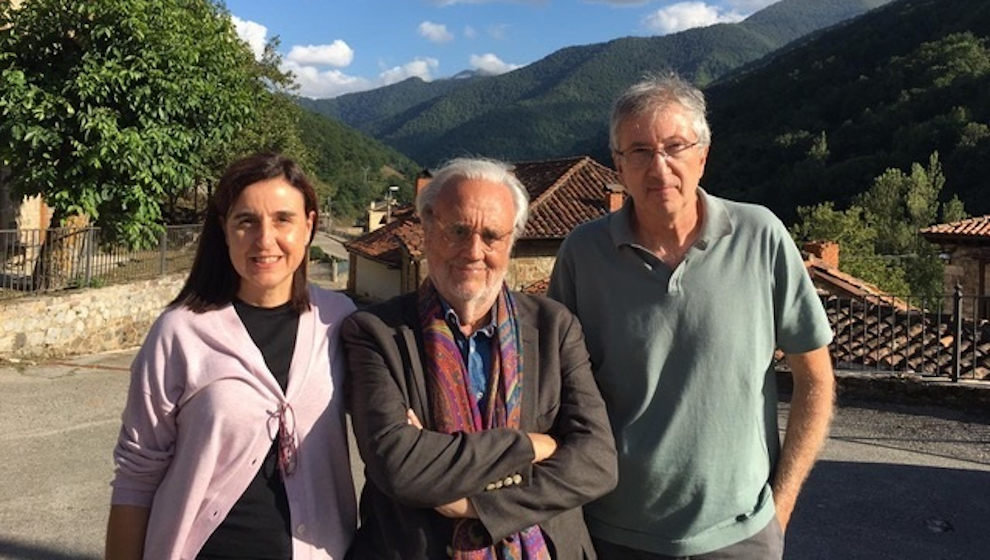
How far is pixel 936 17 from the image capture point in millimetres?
65062

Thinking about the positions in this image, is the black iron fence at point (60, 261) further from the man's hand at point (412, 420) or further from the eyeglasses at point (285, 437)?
the man's hand at point (412, 420)

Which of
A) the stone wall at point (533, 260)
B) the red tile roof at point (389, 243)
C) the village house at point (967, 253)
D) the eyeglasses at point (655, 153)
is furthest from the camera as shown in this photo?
the red tile roof at point (389, 243)

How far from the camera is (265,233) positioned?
5.60 feet

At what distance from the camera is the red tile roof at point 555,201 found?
19.9m

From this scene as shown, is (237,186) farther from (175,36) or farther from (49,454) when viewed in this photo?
(175,36)

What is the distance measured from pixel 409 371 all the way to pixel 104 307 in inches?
434

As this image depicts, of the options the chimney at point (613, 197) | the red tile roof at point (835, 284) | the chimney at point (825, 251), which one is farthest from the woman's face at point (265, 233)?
the chimney at point (825, 251)

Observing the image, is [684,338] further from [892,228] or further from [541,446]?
[892,228]

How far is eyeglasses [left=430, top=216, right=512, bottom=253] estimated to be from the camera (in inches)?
64.7

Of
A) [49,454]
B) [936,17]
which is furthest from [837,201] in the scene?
[49,454]

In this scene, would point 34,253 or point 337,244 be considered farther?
point 337,244

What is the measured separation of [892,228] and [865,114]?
19.7 meters

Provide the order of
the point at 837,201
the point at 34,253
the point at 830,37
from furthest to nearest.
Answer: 1. the point at 830,37
2. the point at 837,201
3. the point at 34,253

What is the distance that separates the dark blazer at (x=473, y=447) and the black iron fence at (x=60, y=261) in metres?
9.18
